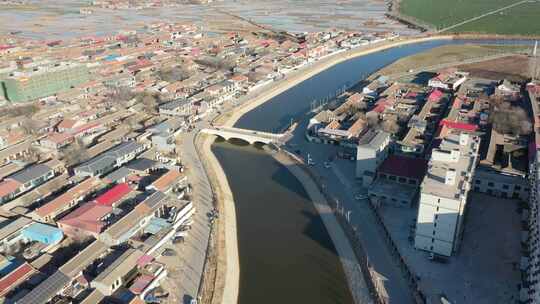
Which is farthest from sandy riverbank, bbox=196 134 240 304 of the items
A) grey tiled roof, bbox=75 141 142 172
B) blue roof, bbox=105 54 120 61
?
blue roof, bbox=105 54 120 61

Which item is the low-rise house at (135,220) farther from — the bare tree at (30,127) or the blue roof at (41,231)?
the bare tree at (30,127)

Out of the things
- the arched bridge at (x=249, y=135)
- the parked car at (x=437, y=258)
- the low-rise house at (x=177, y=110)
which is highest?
the low-rise house at (x=177, y=110)

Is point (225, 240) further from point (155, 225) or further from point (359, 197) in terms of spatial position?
point (359, 197)

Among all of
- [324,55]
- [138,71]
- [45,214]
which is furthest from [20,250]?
[324,55]

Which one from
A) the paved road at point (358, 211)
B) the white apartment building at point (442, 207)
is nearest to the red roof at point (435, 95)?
the paved road at point (358, 211)

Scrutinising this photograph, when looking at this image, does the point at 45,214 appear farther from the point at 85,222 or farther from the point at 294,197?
the point at 294,197

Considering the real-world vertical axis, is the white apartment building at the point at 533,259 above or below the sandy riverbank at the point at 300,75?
below

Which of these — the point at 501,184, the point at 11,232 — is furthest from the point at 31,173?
the point at 501,184

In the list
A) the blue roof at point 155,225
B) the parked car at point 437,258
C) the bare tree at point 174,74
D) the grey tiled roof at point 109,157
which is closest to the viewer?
the parked car at point 437,258

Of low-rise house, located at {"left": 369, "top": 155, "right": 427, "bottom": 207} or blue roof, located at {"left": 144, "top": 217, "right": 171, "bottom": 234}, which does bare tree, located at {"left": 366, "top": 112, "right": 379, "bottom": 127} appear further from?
blue roof, located at {"left": 144, "top": 217, "right": 171, "bottom": 234}
